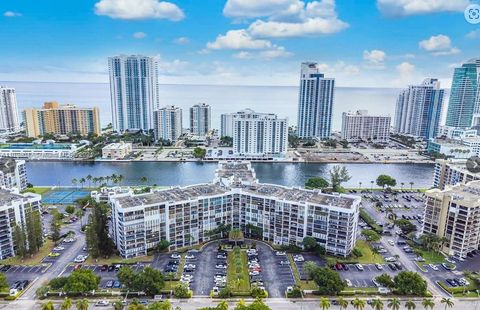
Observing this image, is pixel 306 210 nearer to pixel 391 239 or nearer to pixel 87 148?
pixel 391 239

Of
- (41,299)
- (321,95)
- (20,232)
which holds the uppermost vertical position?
(321,95)

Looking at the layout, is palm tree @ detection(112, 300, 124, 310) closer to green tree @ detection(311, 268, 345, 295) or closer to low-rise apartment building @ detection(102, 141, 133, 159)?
green tree @ detection(311, 268, 345, 295)

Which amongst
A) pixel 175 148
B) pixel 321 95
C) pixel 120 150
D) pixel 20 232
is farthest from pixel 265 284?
pixel 321 95

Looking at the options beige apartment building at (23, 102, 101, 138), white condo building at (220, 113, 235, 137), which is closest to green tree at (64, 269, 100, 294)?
white condo building at (220, 113, 235, 137)

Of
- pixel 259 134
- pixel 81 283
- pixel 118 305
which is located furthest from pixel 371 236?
pixel 259 134

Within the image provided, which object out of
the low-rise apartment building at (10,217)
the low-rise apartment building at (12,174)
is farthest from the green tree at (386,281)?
the low-rise apartment building at (12,174)

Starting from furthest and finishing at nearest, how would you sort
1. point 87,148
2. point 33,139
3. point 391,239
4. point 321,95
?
point 321,95
point 33,139
point 87,148
point 391,239
